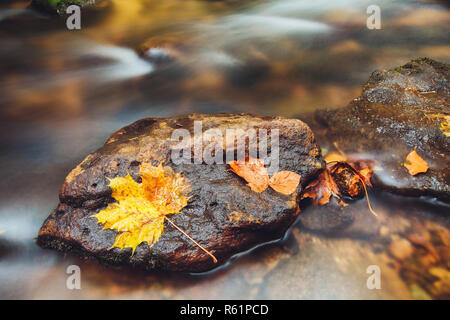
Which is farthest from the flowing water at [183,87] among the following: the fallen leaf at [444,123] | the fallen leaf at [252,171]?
the fallen leaf at [444,123]

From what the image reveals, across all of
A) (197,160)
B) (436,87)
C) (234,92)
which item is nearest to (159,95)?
(234,92)

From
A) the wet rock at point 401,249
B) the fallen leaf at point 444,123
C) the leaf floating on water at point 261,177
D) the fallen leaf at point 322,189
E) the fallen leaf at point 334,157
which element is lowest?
the wet rock at point 401,249

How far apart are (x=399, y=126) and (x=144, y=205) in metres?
2.88

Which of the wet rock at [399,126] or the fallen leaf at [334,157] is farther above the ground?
the wet rock at [399,126]

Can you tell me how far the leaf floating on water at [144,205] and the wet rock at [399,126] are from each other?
6.25 ft

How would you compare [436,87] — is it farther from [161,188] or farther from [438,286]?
[161,188]

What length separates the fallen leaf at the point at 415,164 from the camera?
2.73 m

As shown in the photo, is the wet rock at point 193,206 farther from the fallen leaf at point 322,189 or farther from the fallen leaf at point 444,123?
the fallen leaf at point 444,123

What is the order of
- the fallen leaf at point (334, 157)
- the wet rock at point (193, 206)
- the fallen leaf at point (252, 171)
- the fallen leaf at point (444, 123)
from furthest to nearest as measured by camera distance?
the fallen leaf at point (334, 157) < the fallen leaf at point (444, 123) < the fallen leaf at point (252, 171) < the wet rock at point (193, 206)

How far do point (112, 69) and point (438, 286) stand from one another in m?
5.36

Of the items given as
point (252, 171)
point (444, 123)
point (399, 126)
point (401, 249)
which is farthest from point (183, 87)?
point (401, 249)

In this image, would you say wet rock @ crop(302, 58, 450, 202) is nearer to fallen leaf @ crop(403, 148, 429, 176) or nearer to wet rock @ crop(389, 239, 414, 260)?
fallen leaf @ crop(403, 148, 429, 176)

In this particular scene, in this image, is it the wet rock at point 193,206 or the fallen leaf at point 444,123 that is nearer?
the wet rock at point 193,206

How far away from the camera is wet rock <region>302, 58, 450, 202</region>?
2.72m
